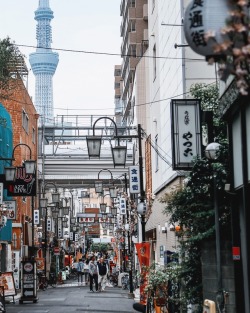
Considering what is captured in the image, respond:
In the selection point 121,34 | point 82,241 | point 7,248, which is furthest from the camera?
point 82,241

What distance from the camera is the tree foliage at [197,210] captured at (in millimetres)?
14578

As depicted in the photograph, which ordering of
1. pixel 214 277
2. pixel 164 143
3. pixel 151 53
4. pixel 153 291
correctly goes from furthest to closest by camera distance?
pixel 151 53 → pixel 164 143 → pixel 153 291 → pixel 214 277

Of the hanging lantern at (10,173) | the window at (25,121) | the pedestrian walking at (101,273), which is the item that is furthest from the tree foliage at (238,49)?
the window at (25,121)

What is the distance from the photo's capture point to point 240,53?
493cm

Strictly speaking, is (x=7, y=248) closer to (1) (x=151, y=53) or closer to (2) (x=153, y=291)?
(1) (x=151, y=53)

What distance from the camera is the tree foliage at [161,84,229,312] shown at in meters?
14.6

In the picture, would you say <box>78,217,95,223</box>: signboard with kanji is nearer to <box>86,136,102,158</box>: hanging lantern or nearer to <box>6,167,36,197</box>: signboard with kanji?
<box>6,167,36,197</box>: signboard with kanji

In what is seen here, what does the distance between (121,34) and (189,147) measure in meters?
72.1

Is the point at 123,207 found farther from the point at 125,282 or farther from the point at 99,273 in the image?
the point at 99,273

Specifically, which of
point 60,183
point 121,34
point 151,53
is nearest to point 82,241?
point 121,34

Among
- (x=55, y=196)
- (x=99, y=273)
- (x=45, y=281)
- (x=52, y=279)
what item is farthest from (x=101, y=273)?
(x=52, y=279)

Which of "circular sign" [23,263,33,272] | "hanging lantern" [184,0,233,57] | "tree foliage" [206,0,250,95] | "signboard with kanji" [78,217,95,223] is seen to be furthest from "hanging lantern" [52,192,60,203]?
"tree foliage" [206,0,250,95]

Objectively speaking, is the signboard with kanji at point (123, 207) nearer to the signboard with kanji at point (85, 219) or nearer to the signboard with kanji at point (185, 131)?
the signboard with kanji at point (185, 131)

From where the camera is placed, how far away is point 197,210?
15.8 m
